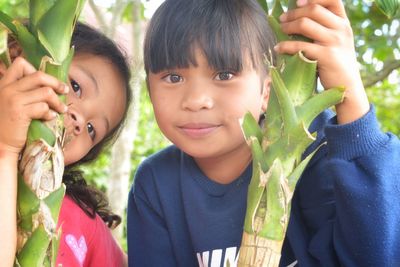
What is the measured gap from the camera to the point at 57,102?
727 millimetres

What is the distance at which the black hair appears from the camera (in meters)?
1.10

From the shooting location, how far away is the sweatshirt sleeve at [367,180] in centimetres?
83

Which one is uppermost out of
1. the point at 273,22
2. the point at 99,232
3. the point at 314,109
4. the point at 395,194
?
the point at 273,22

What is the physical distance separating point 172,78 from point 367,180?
458 mm

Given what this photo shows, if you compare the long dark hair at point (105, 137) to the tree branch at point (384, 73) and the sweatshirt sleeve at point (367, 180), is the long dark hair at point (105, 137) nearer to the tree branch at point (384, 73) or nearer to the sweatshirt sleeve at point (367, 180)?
the sweatshirt sleeve at point (367, 180)

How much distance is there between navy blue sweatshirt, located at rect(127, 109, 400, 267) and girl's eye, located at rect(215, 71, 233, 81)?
0.20 m

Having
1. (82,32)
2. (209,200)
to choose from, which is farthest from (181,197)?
(82,32)

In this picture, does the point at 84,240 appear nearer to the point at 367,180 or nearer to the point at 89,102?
the point at 89,102

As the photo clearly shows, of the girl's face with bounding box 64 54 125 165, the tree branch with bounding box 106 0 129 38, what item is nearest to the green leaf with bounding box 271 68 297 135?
the girl's face with bounding box 64 54 125 165

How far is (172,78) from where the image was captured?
114 cm

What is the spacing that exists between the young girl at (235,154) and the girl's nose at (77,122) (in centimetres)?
17

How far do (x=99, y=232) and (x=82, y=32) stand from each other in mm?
Answer: 469

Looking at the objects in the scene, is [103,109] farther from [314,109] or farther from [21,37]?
[314,109]

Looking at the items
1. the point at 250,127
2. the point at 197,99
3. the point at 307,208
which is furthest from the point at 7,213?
the point at 307,208
